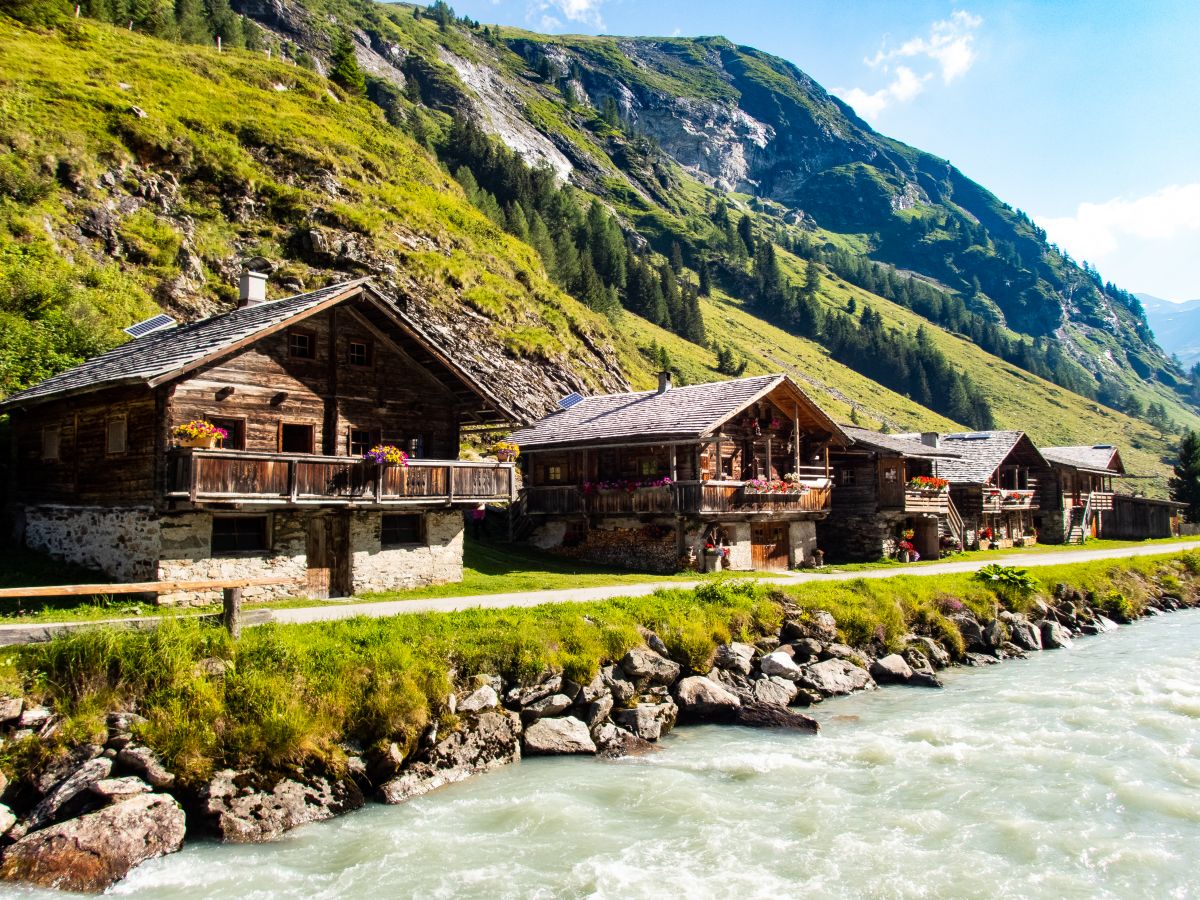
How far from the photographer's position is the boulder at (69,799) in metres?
Result: 10.8

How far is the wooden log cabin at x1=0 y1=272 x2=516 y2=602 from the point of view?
68.3 ft

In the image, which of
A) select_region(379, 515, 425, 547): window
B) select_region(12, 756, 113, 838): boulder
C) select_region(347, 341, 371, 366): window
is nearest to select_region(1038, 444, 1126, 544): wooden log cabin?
select_region(379, 515, 425, 547): window

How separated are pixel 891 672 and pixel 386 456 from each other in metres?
15.4

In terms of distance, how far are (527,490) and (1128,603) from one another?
25356 millimetres

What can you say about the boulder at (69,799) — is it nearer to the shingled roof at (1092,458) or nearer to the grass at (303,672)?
the grass at (303,672)

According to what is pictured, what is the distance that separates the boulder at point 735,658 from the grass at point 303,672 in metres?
0.27

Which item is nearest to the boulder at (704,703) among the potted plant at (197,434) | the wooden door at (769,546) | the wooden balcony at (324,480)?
the wooden balcony at (324,480)

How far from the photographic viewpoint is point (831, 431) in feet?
126

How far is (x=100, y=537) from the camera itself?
2202cm

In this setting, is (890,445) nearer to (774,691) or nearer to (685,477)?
(685,477)

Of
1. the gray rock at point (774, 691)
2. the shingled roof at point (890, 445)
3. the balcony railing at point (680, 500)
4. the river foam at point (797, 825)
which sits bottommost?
the river foam at point (797, 825)

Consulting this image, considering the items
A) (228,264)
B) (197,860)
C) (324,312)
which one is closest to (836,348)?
(228,264)

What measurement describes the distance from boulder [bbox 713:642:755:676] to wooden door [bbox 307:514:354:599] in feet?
36.1

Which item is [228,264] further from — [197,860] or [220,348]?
[197,860]
